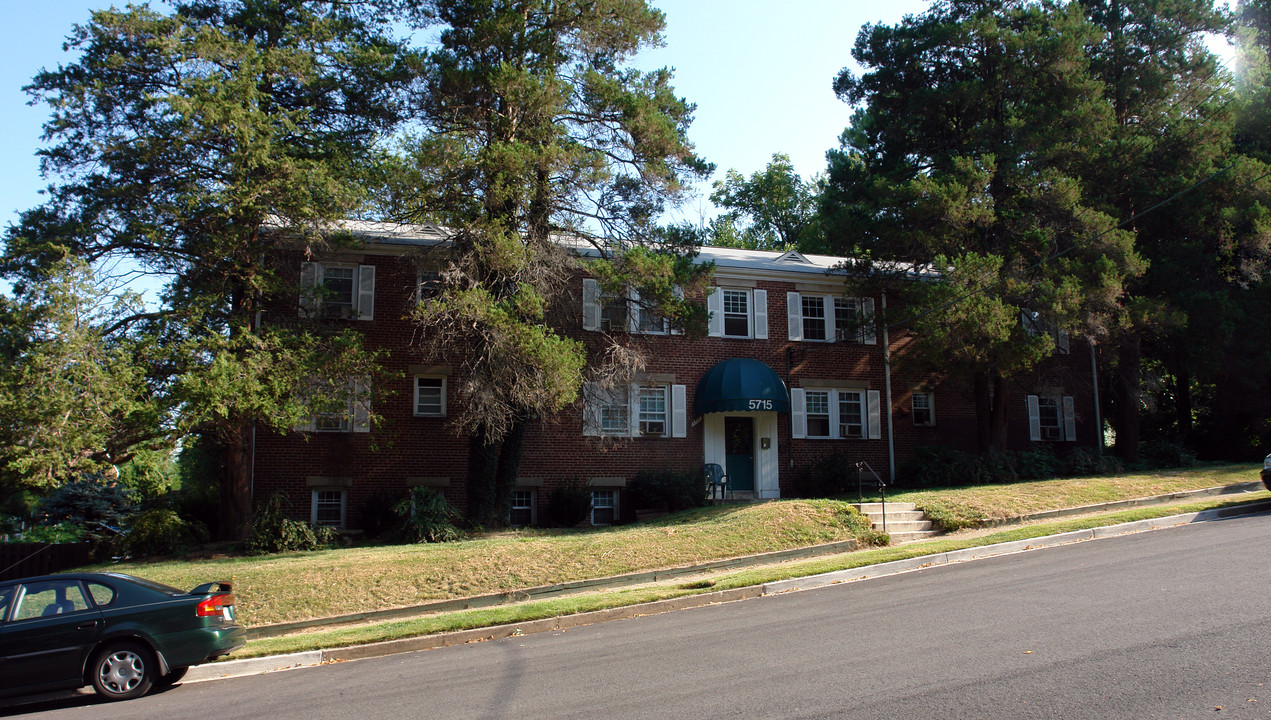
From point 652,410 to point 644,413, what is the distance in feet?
0.81

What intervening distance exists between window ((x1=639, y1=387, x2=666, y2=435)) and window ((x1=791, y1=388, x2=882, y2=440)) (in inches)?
149

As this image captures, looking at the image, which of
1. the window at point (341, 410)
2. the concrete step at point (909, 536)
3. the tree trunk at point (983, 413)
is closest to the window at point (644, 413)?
the window at point (341, 410)

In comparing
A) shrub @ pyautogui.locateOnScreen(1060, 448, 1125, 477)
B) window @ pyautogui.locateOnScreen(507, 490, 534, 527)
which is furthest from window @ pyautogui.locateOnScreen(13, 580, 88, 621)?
shrub @ pyautogui.locateOnScreen(1060, 448, 1125, 477)

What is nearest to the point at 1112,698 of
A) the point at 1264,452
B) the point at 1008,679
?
the point at 1008,679

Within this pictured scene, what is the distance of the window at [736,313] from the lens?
75.9 feet

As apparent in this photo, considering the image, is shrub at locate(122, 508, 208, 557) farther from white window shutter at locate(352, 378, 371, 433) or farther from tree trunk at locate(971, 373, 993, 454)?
tree trunk at locate(971, 373, 993, 454)

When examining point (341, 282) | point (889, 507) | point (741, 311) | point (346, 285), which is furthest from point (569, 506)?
point (341, 282)

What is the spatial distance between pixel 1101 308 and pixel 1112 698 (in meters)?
17.6

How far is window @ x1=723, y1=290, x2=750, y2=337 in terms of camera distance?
2312cm

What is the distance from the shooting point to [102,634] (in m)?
8.39

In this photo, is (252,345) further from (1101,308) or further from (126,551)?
(1101,308)

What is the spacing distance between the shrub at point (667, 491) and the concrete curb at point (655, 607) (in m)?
8.51

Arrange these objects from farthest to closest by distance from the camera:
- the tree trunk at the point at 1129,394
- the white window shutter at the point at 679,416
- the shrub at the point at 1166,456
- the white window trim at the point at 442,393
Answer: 1. the tree trunk at the point at 1129,394
2. the shrub at the point at 1166,456
3. the white window shutter at the point at 679,416
4. the white window trim at the point at 442,393

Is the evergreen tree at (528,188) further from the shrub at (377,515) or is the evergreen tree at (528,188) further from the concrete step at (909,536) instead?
the concrete step at (909,536)
